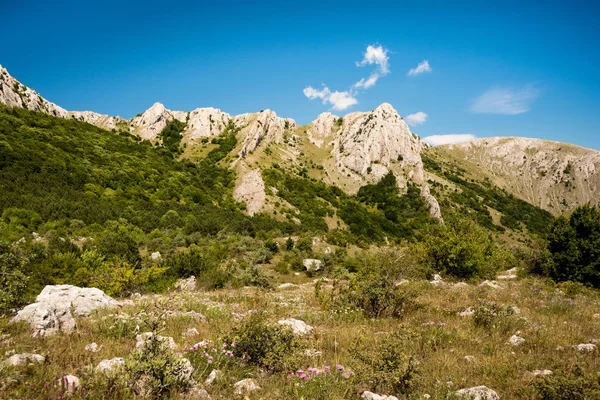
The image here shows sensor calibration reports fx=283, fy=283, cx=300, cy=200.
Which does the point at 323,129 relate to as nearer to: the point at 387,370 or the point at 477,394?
the point at 387,370

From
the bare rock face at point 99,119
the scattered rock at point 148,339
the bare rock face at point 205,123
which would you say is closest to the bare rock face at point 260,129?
the bare rock face at point 205,123

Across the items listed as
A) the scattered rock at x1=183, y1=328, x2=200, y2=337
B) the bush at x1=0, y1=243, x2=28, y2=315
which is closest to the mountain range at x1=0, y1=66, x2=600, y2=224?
the bush at x1=0, y1=243, x2=28, y2=315

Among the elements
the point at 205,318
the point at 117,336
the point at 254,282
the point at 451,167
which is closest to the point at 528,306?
the point at 205,318

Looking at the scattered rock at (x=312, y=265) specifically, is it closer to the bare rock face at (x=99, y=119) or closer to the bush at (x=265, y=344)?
the bush at (x=265, y=344)

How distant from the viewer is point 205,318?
8070 millimetres

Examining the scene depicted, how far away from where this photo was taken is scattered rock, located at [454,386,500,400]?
4090 millimetres

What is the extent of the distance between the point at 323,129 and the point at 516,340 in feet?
467

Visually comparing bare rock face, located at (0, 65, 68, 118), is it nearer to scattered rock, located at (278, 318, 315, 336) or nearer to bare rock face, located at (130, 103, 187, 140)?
bare rock face, located at (130, 103, 187, 140)

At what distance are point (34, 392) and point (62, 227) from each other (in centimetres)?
3782

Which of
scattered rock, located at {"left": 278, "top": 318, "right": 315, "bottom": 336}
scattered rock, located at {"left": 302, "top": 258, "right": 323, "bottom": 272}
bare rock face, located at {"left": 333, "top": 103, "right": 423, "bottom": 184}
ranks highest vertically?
bare rock face, located at {"left": 333, "top": 103, "right": 423, "bottom": 184}

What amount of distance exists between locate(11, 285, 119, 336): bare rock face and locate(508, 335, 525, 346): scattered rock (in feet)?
32.3

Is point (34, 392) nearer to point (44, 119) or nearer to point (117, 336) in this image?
point (117, 336)

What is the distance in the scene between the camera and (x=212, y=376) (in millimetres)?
4273

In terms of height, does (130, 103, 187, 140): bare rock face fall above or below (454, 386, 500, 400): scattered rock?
above
